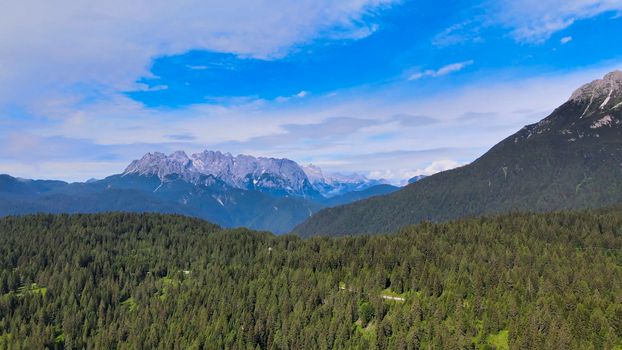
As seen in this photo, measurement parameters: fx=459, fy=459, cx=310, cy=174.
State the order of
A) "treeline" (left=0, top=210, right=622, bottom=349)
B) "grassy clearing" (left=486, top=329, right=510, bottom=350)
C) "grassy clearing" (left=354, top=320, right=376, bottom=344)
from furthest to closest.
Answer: "grassy clearing" (left=354, top=320, right=376, bottom=344), "treeline" (left=0, top=210, right=622, bottom=349), "grassy clearing" (left=486, top=329, right=510, bottom=350)

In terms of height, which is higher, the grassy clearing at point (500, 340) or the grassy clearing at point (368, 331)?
the grassy clearing at point (500, 340)

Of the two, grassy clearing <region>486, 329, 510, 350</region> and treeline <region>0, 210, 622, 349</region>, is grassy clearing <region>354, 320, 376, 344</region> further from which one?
grassy clearing <region>486, 329, 510, 350</region>

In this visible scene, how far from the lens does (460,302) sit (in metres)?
152

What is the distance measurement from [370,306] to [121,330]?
336ft

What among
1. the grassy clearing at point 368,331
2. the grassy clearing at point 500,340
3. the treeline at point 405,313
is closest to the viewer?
the grassy clearing at point 500,340

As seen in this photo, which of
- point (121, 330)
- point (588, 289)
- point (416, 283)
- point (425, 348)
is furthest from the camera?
point (121, 330)

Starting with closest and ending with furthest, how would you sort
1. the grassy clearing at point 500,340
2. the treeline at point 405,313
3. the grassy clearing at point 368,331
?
the grassy clearing at point 500,340 → the treeline at point 405,313 → the grassy clearing at point 368,331

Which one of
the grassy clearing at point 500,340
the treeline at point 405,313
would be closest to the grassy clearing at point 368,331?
the treeline at point 405,313

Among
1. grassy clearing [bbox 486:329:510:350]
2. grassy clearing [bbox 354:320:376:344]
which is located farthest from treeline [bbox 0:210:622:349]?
grassy clearing [bbox 354:320:376:344]

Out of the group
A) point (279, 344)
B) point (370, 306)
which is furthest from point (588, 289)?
point (279, 344)

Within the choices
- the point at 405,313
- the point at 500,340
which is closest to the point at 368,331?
the point at 405,313

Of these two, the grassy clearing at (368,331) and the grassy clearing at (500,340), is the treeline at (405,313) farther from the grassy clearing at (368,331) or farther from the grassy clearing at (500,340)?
the grassy clearing at (368,331)

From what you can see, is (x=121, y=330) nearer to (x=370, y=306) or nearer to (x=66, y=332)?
(x=66, y=332)

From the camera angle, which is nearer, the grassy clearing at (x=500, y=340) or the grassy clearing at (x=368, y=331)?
the grassy clearing at (x=500, y=340)
